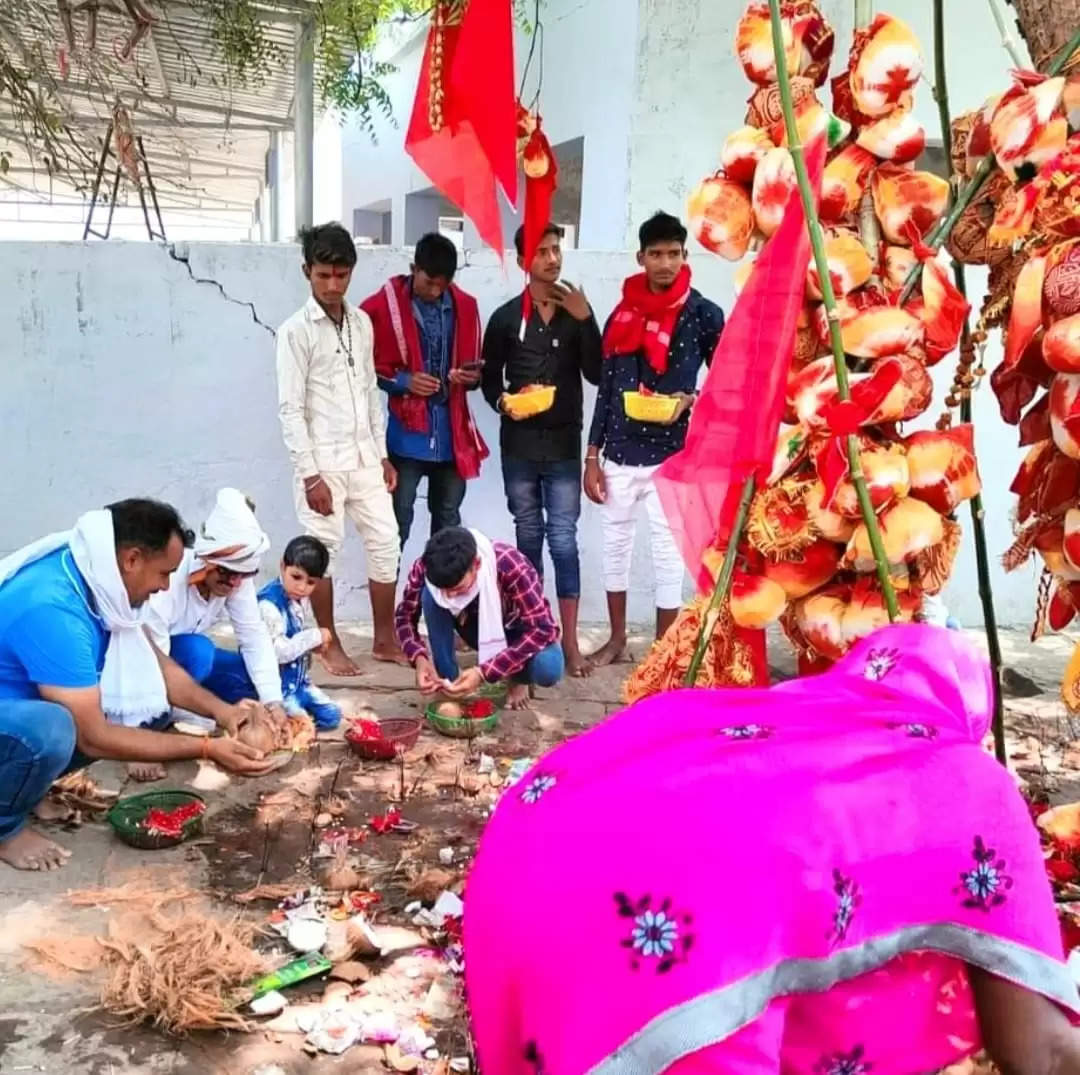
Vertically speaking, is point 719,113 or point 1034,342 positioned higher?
point 719,113

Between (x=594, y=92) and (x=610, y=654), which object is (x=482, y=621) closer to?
(x=610, y=654)

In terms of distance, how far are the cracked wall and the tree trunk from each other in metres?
3.30

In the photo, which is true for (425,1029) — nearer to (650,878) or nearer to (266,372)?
(650,878)

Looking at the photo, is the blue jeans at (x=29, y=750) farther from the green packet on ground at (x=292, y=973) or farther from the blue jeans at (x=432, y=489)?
the blue jeans at (x=432, y=489)

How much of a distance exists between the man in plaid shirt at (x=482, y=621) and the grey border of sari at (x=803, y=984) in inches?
115

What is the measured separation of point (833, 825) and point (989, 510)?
5031 mm

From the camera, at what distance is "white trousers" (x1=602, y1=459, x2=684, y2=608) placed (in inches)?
192

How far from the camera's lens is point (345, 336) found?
469 centimetres

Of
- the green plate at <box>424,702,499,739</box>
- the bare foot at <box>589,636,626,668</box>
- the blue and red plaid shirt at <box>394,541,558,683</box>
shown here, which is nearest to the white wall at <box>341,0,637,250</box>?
the bare foot at <box>589,636,626,668</box>

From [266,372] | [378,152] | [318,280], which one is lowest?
[266,372]

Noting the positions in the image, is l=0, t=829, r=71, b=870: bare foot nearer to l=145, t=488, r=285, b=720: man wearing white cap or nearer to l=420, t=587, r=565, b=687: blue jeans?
l=145, t=488, r=285, b=720: man wearing white cap

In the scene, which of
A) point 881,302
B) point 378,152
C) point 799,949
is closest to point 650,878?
point 799,949

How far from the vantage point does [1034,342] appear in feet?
6.37

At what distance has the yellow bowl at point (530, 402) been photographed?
4.76 m
